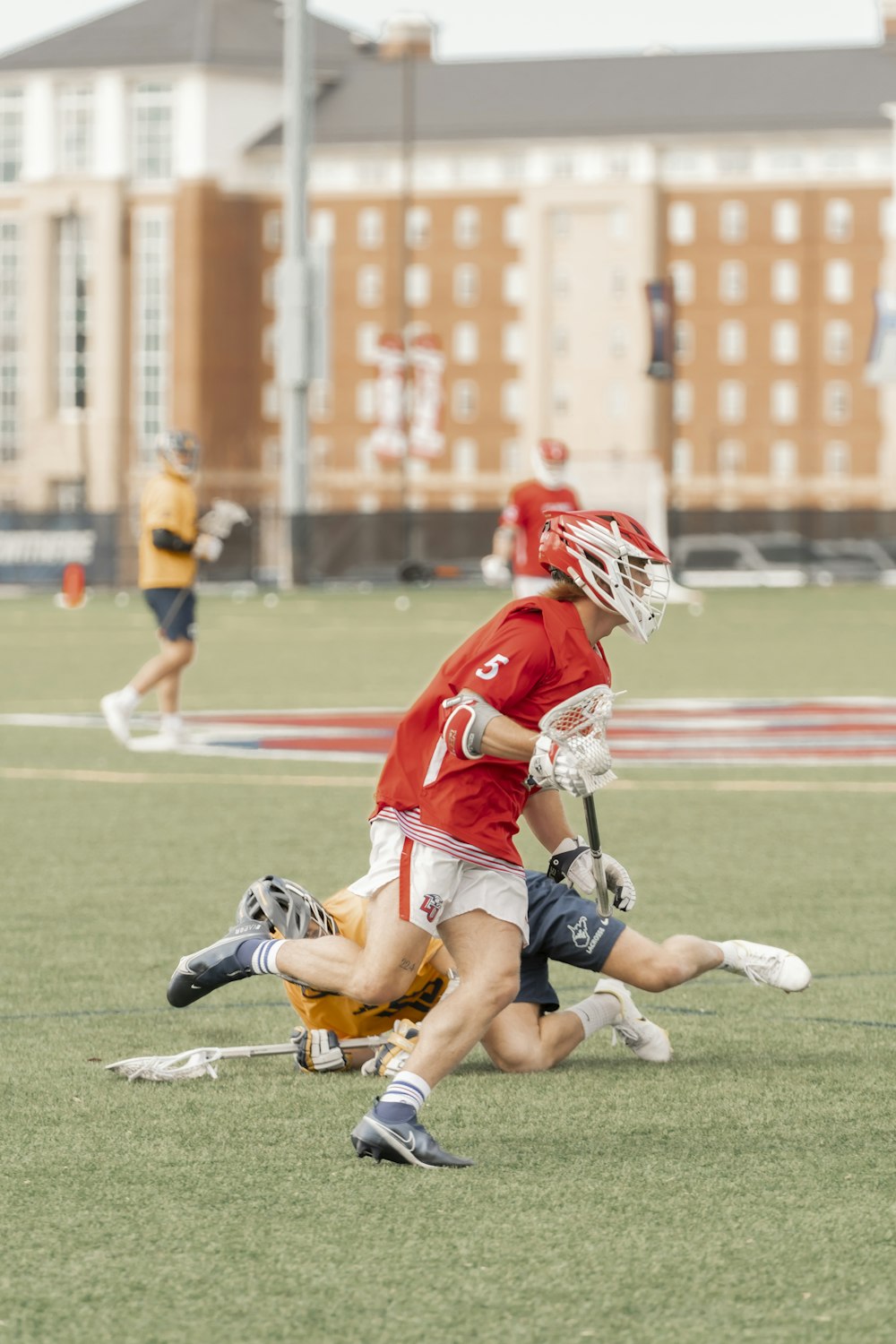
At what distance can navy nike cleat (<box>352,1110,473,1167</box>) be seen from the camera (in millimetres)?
5133

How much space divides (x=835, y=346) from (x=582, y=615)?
10547 centimetres

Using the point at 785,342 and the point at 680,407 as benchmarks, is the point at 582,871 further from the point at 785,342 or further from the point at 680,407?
the point at 785,342

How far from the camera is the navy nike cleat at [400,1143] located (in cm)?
513

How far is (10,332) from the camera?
351 ft

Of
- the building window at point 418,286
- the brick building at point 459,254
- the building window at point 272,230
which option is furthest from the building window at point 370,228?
the building window at point 272,230

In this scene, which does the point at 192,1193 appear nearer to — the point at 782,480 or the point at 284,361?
the point at 284,361

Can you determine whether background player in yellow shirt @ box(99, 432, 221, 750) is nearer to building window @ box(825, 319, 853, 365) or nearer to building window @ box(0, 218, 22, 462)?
building window @ box(0, 218, 22, 462)

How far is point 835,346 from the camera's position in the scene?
108438 millimetres

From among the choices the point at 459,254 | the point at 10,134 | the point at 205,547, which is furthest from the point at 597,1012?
the point at 459,254

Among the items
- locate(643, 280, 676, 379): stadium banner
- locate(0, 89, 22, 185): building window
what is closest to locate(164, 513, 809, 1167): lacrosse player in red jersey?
locate(643, 280, 676, 379): stadium banner

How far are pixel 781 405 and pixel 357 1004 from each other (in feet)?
343

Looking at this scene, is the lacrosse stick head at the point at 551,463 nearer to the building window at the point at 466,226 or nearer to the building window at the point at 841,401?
the building window at the point at 841,401

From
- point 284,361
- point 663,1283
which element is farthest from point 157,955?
point 284,361

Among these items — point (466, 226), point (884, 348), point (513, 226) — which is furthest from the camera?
point (466, 226)
